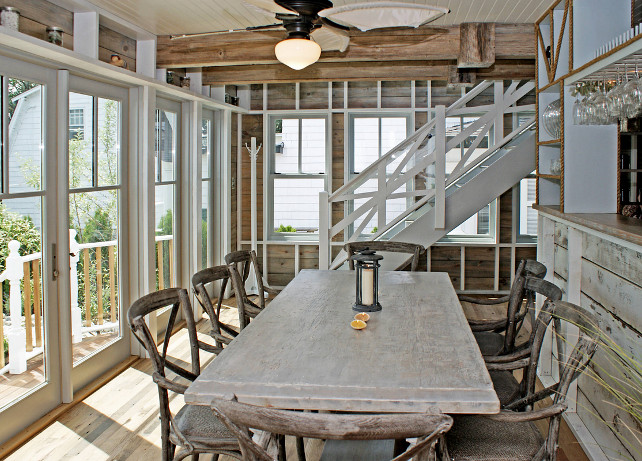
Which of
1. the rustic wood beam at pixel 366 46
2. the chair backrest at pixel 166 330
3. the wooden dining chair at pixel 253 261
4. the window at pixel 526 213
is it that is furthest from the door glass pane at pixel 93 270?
the window at pixel 526 213

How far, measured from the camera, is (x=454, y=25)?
4.30 meters

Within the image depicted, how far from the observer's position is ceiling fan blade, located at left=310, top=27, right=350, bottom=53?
3.20 meters

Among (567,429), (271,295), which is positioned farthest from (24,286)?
(567,429)

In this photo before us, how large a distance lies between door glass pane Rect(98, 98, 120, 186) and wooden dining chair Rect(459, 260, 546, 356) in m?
2.72

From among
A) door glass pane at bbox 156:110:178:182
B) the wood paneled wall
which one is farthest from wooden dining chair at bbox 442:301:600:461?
the wood paneled wall

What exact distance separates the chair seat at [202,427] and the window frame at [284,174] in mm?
4827

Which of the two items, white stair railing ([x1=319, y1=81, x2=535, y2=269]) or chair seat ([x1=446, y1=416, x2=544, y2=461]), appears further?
white stair railing ([x1=319, y1=81, x2=535, y2=269])

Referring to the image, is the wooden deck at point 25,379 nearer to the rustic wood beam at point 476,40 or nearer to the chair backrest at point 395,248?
the chair backrest at point 395,248

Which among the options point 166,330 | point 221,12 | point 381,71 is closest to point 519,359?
point 166,330

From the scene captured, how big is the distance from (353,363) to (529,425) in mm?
796

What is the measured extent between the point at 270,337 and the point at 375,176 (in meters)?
4.67

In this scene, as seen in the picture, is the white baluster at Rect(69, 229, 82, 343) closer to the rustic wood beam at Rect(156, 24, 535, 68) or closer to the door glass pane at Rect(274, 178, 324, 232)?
the rustic wood beam at Rect(156, 24, 535, 68)

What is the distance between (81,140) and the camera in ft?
12.9

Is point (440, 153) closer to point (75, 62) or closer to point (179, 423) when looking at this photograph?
point (75, 62)
